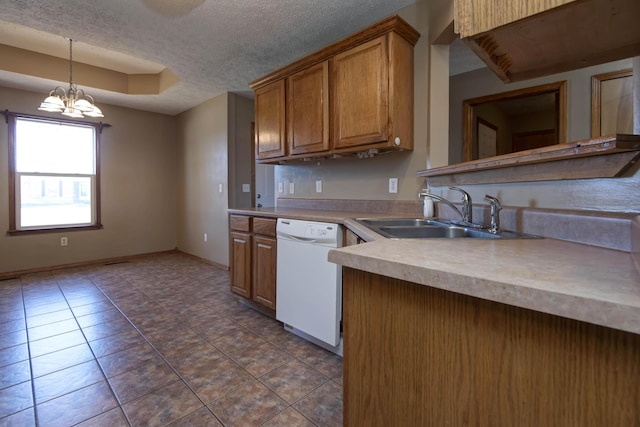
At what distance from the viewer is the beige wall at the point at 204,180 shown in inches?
161

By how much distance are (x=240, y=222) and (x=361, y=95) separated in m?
1.50

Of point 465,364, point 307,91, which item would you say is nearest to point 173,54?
point 307,91

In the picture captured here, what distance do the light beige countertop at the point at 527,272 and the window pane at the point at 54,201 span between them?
4.86 m

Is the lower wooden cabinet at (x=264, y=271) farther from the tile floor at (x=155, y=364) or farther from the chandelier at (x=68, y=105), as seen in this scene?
the chandelier at (x=68, y=105)

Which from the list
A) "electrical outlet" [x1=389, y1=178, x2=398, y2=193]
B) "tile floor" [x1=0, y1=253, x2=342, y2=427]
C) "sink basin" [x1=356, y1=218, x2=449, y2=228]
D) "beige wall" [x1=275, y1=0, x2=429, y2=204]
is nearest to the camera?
"tile floor" [x1=0, y1=253, x2=342, y2=427]

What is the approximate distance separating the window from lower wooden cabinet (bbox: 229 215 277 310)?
2962mm

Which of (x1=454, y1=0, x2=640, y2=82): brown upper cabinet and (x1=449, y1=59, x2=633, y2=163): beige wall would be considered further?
(x1=449, y1=59, x2=633, y2=163): beige wall

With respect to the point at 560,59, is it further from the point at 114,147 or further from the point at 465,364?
the point at 114,147

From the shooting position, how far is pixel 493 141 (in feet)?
13.0

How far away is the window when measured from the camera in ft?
12.1

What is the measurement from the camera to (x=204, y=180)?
4457mm

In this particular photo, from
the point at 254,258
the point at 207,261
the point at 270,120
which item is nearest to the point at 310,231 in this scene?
the point at 254,258

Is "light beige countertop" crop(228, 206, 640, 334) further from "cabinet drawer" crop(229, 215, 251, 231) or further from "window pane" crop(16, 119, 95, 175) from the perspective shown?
"window pane" crop(16, 119, 95, 175)

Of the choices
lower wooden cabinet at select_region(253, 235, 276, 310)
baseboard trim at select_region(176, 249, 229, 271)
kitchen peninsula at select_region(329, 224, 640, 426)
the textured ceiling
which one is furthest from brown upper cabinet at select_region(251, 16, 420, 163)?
baseboard trim at select_region(176, 249, 229, 271)
